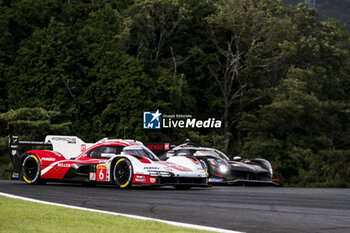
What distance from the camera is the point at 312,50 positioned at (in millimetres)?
49500

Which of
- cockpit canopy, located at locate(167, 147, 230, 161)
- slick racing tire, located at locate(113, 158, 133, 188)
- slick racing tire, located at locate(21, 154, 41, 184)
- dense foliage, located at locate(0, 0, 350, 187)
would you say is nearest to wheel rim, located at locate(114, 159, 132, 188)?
slick racing tire, located at locate(113, 158, 133, 188)

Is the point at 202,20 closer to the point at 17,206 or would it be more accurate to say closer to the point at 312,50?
the point at 312,50

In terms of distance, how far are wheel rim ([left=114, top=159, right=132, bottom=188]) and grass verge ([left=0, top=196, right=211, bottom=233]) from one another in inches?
260

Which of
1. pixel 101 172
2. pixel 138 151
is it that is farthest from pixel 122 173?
pixel 138 151

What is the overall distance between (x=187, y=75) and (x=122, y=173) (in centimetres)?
3596

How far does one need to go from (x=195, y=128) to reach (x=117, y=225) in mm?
41361

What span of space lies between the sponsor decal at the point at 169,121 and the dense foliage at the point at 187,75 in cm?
54

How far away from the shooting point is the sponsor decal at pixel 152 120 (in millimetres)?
42941

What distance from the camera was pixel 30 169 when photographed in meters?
17.6

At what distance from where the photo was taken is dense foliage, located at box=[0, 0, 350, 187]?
43406mm

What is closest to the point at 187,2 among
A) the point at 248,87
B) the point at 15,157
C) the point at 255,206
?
the point at 248,87

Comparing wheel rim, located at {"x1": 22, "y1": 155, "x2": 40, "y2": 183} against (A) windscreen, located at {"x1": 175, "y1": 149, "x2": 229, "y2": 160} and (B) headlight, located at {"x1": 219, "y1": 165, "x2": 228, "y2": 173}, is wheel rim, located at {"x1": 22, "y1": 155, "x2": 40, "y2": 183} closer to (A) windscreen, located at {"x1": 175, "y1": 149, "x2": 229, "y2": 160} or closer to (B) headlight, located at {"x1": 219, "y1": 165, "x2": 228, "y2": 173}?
(A) windscreen, located at {"x1": 175, "y1": 149, "x2": 229, "y2": 160}

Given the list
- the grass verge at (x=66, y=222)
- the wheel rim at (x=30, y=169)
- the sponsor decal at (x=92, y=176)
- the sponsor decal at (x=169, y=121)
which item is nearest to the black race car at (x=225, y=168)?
the sponsor decal at (x=92, y=176)

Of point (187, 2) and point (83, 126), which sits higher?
point (187, 2)
